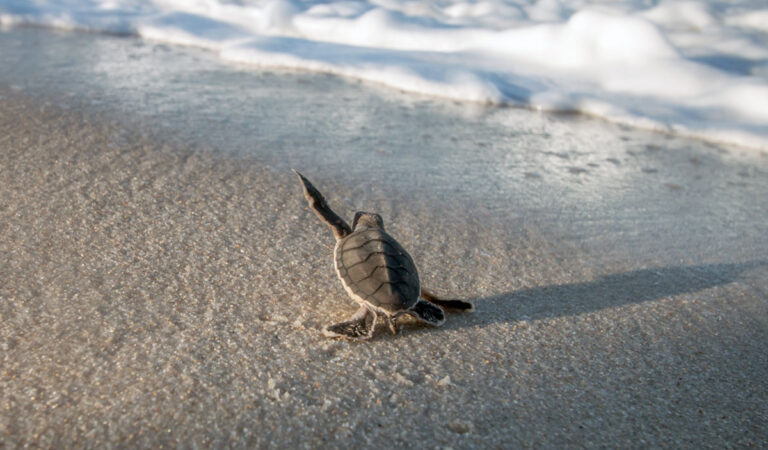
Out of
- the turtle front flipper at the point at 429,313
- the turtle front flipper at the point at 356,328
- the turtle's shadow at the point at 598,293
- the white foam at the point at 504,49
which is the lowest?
the turtle's shadow at the point at 598,293

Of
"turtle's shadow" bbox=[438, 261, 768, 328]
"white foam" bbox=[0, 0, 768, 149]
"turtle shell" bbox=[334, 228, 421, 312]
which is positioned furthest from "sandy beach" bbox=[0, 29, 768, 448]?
"white foam" bbox=[0, 0, 768, 149]

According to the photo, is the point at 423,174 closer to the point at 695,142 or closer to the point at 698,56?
the point at 695,142

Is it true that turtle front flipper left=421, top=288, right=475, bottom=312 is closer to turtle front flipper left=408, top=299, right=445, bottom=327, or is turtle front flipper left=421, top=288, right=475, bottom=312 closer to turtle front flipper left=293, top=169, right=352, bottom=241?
turtle front flipper left=408, top=299, right=445, bottom=327

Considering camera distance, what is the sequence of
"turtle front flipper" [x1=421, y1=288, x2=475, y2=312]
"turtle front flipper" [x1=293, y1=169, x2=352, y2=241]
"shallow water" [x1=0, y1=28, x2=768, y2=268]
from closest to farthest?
"turtle front flipper" [x1=421, y1=288, x2=475, y2=312] < "turtle front flipper" [x1=293, y1=169, x2=352, y2=241] < "shallow water" [x1=0, y1=28, x2=768, y2=268]

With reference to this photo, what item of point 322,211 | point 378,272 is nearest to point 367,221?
point 322,211

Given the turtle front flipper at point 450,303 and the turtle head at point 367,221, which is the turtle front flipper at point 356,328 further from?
the turtle head at point 367,221

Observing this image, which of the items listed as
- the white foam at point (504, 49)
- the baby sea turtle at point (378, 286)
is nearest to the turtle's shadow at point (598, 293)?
the baby sea turtle at point (378, 286)

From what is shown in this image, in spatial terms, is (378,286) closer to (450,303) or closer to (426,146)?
(450,303)
